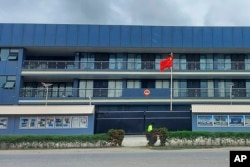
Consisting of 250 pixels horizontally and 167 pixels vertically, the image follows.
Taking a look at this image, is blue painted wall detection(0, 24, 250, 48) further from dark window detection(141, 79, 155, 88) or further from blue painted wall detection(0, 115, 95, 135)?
blue painted wall detection(0, 115, 95, 135)

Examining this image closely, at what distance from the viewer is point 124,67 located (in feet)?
119

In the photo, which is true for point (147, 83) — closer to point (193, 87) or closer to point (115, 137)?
point (193, 87)

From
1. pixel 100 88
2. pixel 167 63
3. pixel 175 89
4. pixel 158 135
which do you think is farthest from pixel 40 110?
pixel 175 89

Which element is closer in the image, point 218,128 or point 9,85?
point 218,128

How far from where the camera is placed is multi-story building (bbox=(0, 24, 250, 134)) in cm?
3428

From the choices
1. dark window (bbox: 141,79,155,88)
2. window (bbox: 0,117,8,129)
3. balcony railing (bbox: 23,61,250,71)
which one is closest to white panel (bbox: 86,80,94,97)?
balcony railing (bbox: 23,61,250,71)

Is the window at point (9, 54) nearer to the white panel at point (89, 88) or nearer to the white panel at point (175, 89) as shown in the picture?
the white panel at point (89, 88)

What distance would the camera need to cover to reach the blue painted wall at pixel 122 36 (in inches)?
1414

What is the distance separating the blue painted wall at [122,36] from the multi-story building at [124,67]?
0.36ft

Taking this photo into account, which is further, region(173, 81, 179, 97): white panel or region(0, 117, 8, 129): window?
region(173, 81, 179, 97): white panel

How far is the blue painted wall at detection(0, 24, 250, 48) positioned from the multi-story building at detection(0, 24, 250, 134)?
4.3 inches

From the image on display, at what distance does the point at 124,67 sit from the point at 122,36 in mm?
3644

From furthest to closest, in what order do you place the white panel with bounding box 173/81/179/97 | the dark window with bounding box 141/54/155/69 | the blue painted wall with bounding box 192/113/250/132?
1. the dark window with bounding box 141/54/155/69
2. the white panel with bounding box 173/81/179/97
3. the blue painted wall with bounding box 192/113/250/132

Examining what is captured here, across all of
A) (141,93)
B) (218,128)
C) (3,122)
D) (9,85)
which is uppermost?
(9,85)
